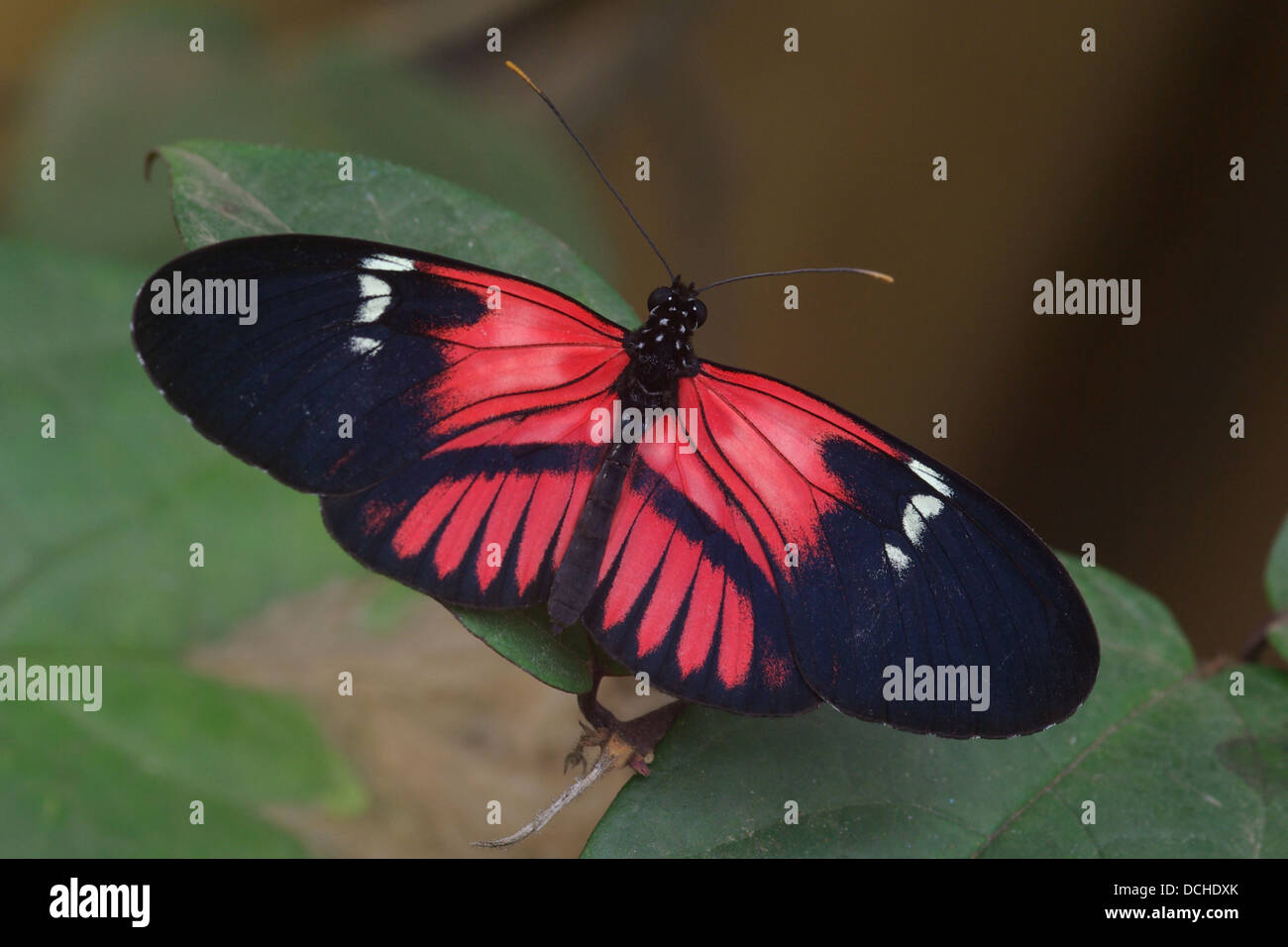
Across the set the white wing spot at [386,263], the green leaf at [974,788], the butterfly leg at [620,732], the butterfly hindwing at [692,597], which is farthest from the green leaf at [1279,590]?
the white wing spot at [386,263]

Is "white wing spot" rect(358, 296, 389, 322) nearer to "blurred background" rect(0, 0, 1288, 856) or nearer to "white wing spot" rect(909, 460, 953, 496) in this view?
"white wing spot" rect(909, 460, 953, 496)

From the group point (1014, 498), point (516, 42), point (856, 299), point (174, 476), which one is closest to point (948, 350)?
point (856, 299)

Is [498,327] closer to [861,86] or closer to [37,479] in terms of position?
[37,479]

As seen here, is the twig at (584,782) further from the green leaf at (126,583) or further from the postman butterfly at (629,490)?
the green leaf at (126,583)

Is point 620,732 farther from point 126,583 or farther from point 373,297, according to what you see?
point 126,583

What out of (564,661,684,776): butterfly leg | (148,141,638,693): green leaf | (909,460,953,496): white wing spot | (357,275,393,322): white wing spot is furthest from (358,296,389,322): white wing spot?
(909,460,953,496): white wing spot

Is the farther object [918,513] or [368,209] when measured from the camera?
[368,209]

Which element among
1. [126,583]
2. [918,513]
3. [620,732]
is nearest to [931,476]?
[918,513]
